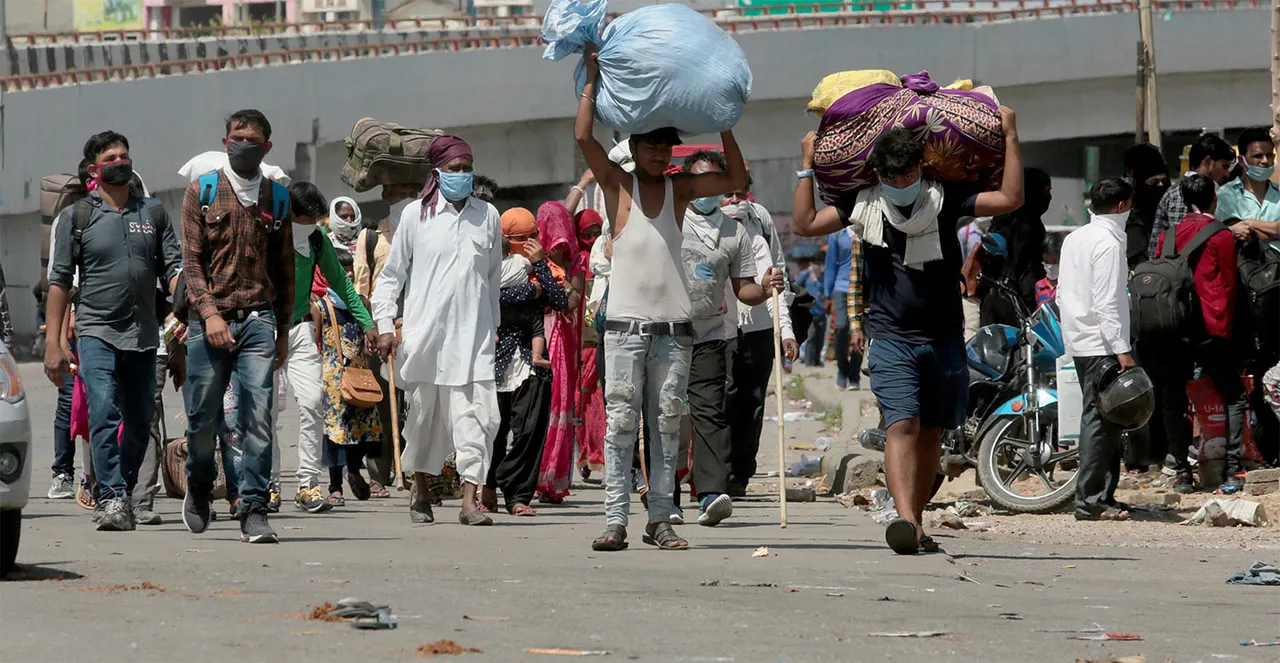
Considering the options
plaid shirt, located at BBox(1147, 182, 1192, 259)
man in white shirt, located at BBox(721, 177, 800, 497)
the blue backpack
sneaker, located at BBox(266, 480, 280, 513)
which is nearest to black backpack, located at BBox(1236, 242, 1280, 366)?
plaid shirt, located at BBox(1147, 182, 1192, 259)

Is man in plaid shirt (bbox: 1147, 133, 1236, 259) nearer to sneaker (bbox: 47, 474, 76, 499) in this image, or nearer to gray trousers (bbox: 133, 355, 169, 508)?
gray trousers (bbox: 133, 355, 169, 508)

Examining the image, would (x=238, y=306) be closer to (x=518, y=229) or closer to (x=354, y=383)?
(x=518, y=229)

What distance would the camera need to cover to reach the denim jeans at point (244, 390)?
9.24 metres

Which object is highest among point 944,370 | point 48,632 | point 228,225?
point 228,225

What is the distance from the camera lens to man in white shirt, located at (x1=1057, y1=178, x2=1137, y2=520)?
34.9 feet

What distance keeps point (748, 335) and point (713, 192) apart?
3053 mm

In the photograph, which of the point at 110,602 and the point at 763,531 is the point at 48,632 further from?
the point at 763,531

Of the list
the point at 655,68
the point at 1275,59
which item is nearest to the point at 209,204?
the point at 655,68

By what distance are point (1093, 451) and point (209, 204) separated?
15.4ft

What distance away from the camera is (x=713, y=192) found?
30.1 ft

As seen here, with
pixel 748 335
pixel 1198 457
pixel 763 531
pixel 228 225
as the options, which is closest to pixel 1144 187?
pixel 1198 457

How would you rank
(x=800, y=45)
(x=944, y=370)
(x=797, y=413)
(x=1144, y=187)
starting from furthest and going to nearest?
(x=800, y=45), (x=797, y=413), (x=1144, y=187), (x=944, y=370)

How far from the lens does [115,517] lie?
9.85 meters

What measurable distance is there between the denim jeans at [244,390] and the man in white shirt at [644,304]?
5.08ft
